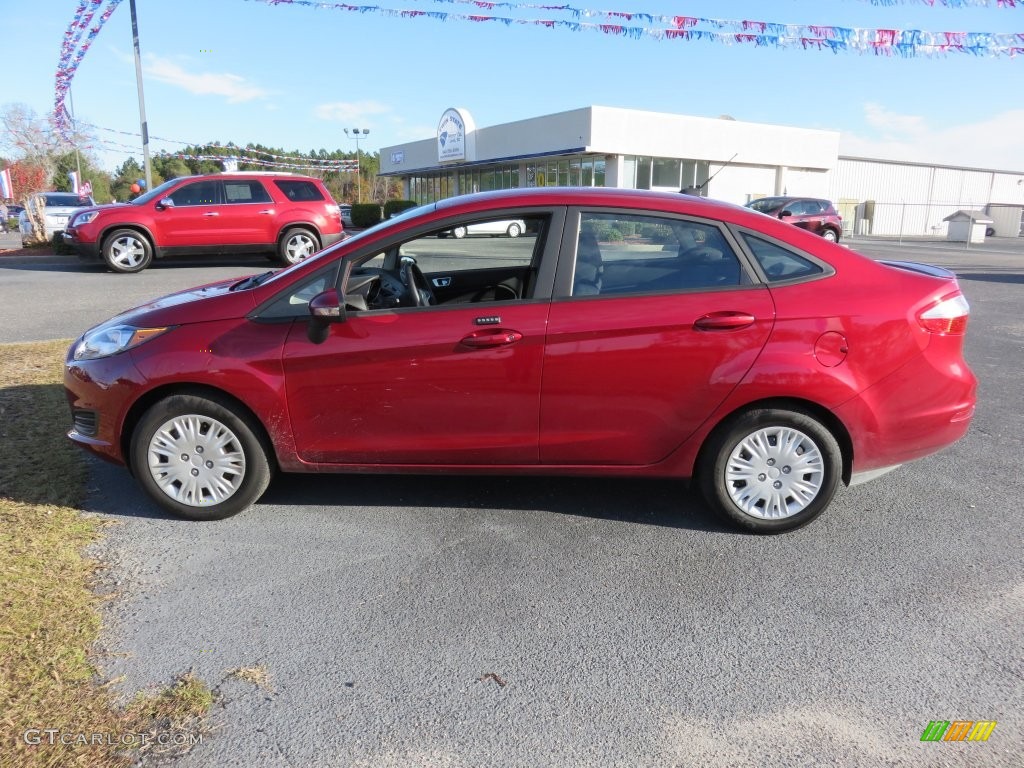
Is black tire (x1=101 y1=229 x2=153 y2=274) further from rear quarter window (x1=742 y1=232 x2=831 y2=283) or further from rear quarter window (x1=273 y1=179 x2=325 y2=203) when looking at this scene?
rear quarter window (x1=742 y1=232 x2=831 y2=283)

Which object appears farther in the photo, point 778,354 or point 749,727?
point 778,354

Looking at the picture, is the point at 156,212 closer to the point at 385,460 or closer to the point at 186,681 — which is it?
the point at 385,460

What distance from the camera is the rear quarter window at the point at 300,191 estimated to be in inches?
549

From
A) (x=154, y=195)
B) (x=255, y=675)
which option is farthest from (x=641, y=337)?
(x=154, y=195)

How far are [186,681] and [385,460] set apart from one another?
143 cm

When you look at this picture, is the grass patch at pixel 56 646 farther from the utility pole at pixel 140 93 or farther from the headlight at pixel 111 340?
the utility pole at pixel 140 93

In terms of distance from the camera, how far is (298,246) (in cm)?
1409

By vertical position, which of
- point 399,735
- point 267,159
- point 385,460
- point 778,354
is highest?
point 267,159

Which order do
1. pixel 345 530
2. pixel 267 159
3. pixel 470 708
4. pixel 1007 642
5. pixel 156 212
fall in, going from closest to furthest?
pixel 470 708 < pixel 1007 642 < pixel 345 530 < pixel 156 212 < pixel 267 159

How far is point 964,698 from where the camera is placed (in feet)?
8.09

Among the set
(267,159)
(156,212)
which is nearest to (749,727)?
(156,212)

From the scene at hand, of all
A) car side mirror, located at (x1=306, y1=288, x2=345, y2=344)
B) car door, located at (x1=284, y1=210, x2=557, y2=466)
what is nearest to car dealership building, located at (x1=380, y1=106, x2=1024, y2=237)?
car door, located at (x1=284, y1=210, x2=557, y2=466)

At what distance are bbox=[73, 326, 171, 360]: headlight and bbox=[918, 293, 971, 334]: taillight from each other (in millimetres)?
3757

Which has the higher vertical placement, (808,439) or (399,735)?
(808,439)
